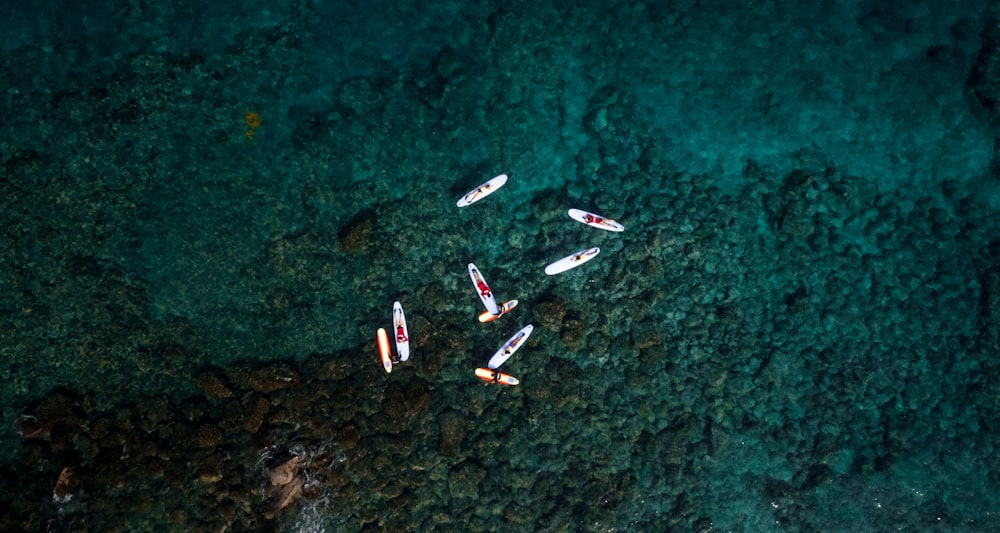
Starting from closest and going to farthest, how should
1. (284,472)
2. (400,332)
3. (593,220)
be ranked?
(284,472), (400,332), (593,220)

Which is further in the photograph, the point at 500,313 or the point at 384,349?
the point at 500,313

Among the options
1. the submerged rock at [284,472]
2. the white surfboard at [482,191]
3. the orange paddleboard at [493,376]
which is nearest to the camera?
the submerged rock at [284,472]

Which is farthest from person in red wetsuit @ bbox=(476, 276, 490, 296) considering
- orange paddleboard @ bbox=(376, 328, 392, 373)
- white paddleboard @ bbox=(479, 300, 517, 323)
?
orange paddleboard @ bbox=(376, 328, 392, 373)

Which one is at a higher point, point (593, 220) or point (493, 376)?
point (593, 220)

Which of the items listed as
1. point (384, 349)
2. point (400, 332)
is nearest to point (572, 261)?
point (400, 332)

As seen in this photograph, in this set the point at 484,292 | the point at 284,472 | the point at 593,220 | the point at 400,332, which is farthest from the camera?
the point at 593,220

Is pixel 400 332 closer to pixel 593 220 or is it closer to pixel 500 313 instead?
pixel 500 313

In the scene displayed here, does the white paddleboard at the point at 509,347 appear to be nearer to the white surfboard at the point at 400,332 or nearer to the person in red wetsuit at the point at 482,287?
the person in red wetsuit at the point at 482,287

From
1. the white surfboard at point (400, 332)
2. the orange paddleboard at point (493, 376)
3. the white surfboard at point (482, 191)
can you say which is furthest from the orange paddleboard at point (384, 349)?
the white surfboard at point (482, 191)
